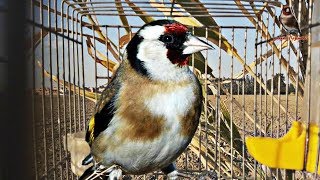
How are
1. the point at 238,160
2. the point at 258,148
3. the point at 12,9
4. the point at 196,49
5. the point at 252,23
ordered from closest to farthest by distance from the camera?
the point at 12,9 < the point at 196,49 < the point at 258,148 < the point at 252,23 < the point at 238,160

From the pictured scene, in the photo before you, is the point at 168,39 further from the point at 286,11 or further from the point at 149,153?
the point at 286,11

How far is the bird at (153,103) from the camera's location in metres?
0.77

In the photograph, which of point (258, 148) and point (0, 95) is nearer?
point (0, 95)

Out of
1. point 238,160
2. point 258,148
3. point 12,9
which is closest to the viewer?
point 12,9

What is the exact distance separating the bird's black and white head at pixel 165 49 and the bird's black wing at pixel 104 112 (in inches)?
2.6

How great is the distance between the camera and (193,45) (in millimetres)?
771

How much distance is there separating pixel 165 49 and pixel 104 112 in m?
0.17

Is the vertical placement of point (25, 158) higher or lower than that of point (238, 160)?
higher

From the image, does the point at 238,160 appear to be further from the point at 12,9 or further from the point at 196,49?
the point at 12,9

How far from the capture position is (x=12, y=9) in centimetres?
16

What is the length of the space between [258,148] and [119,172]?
271 mm

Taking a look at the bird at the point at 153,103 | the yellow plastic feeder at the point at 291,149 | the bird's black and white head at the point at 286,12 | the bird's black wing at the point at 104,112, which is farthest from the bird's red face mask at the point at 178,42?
the bird's black and white head at the point at 286,12

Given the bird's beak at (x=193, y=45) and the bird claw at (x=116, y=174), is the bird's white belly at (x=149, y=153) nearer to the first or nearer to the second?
the bird claw at (x=116, y=174)

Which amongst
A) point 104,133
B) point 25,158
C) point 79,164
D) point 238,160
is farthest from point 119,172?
point 238,160
